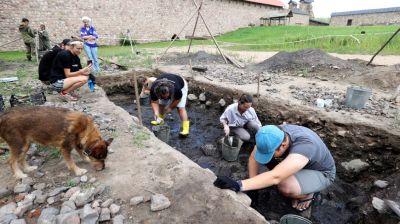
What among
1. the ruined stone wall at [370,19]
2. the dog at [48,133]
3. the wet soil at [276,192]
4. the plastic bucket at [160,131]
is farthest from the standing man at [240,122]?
the ruined stone wall at [370,19]

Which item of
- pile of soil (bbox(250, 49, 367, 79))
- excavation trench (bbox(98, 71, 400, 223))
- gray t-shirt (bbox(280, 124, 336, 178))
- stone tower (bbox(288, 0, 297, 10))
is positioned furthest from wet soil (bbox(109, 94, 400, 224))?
stone tower (bbox(288, 0, 297, 10))

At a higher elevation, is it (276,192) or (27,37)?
(27,37)

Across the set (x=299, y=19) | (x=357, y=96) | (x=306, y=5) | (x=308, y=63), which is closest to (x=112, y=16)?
(x=308, y=63)

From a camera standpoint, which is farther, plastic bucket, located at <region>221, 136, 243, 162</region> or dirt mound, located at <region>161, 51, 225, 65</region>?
dirt mound, located at <region>161, 51, 225, 65</region>

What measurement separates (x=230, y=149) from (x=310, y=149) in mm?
1996

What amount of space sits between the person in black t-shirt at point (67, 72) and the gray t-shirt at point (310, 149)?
4.86 metres

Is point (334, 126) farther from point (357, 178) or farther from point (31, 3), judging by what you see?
point (31, 3)

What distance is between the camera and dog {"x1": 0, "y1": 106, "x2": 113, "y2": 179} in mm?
3113

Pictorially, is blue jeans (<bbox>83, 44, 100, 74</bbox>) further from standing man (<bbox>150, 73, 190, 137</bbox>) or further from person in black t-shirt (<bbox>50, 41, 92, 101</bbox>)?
standing man (<bbox>150, 73, 190, 137</bbox>)

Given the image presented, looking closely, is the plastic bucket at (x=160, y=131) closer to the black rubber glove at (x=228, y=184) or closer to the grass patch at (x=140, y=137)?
the grass patch at (x=140, y=137)

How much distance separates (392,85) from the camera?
304 inches

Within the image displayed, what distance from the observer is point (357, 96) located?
5.92 metres

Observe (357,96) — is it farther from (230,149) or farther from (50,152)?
(50,152)

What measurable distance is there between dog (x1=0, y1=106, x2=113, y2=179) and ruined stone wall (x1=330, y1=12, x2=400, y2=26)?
148 feet
